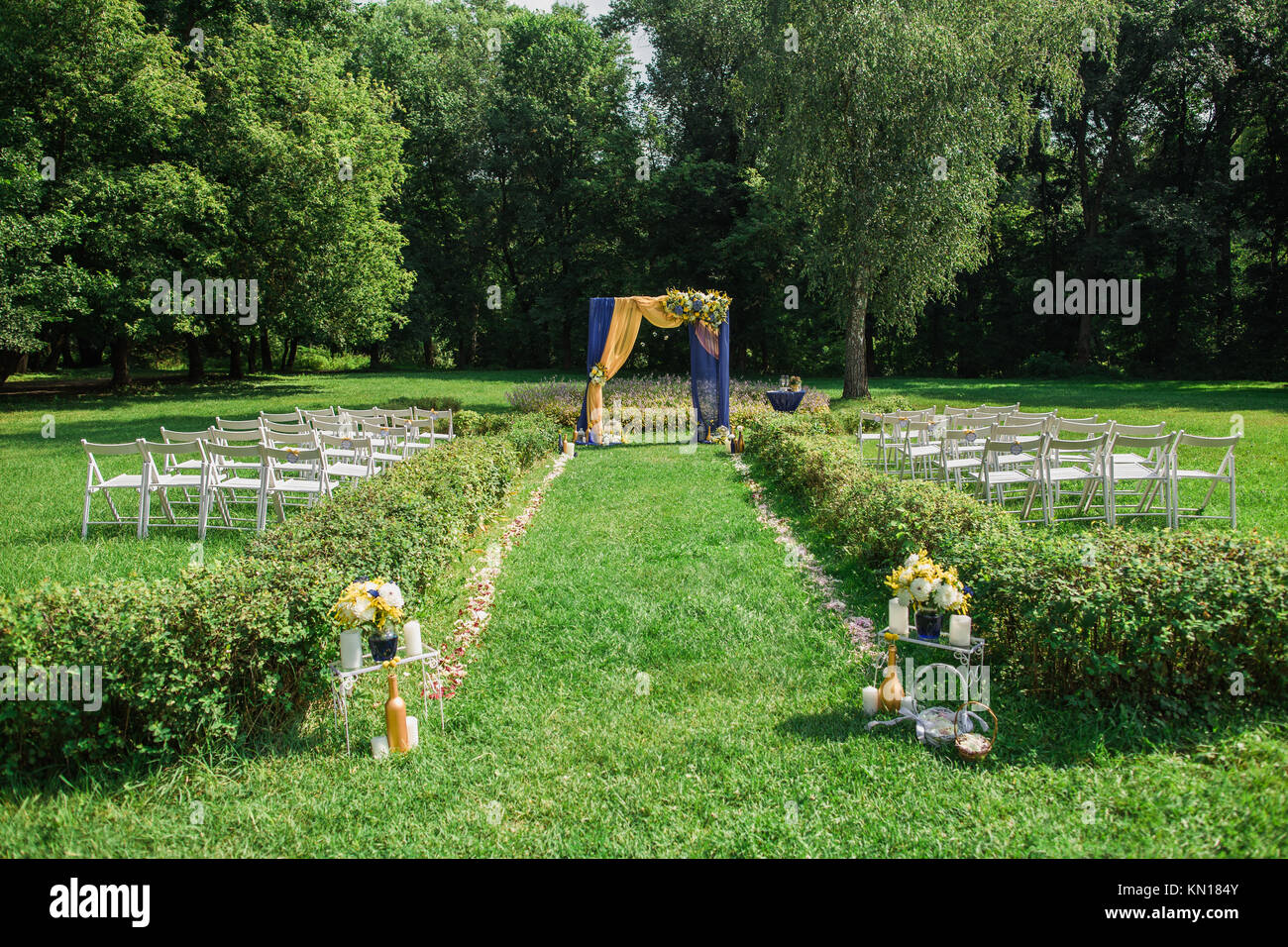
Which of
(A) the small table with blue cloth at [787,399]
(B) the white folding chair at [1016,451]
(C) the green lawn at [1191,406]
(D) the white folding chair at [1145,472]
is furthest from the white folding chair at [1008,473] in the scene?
(A) the small table with blue cloth at [787,399]

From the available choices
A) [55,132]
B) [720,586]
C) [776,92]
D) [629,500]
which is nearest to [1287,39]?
[776,92]

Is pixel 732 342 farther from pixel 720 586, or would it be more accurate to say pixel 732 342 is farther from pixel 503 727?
pixel 503 727

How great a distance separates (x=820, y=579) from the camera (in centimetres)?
623

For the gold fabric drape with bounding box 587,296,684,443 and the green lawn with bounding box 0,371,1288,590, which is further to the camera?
the gold fabric drape with bounding box 587,296,684,443

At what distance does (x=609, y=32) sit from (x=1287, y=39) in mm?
26779

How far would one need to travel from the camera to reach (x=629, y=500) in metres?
9.31

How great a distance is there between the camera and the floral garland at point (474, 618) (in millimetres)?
4438

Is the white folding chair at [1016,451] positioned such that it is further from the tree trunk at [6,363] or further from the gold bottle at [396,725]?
the tree trunk at [6,363]

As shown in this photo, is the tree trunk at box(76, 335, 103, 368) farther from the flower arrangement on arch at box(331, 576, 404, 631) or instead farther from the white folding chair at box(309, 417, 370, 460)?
the flower arrangement on arch at box(331, 576, 404, 631)

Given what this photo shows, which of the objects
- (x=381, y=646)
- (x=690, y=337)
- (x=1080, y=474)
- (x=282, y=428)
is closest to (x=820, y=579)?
(x=1080, y=474)

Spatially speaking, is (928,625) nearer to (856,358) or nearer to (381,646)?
(381,646)

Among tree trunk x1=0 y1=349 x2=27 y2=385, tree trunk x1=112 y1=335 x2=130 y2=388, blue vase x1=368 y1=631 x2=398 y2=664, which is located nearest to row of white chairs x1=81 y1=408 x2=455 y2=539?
blue vase x1=368 y1=631 x2=398 y2=664

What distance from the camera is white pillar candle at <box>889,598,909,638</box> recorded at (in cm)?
404

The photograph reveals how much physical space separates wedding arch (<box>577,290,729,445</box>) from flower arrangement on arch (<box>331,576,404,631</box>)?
10.7m
